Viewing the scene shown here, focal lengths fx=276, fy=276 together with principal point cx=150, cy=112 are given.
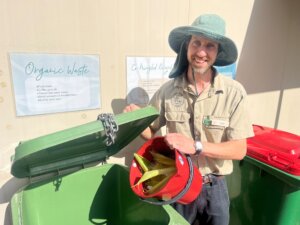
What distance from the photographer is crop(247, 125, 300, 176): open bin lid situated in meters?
1.65

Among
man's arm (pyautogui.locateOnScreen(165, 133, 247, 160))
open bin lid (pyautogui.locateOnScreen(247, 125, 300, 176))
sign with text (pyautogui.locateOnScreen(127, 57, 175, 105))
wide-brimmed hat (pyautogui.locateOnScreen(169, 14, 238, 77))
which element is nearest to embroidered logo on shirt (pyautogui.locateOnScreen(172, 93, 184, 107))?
wide-brimmed hat (pyautogui.locateOnScreen(169, 14, 238, 77))

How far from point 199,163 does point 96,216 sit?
2.34 feet

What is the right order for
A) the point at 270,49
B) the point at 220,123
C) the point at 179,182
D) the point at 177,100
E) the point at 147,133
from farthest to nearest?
the point at 270,49 → the point at 147,133 → the point at 177,100 → the point at 220,123 → the point at 179,182

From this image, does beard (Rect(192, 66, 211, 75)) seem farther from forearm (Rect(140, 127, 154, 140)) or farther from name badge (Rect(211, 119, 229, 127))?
forearm (Rect(140, 127, 154, 140))

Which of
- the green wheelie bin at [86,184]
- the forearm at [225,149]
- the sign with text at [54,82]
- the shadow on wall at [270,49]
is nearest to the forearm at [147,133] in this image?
the green wheelie bin at [86,184]

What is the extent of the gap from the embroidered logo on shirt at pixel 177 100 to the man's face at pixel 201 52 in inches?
7.7

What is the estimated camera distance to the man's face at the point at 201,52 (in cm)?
138

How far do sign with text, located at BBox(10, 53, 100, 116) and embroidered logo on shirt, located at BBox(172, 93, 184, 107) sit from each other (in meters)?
0.48

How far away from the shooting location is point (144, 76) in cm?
186

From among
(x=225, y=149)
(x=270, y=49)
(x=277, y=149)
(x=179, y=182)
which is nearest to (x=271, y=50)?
(x=270, y=49)

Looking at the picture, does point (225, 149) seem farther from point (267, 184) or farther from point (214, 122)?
point (267, 184)

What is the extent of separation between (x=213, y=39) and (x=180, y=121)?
470 mm

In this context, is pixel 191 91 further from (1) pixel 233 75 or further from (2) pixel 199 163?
(1) pixel 233 75

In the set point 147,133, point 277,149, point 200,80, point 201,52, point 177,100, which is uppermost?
point 201,52
